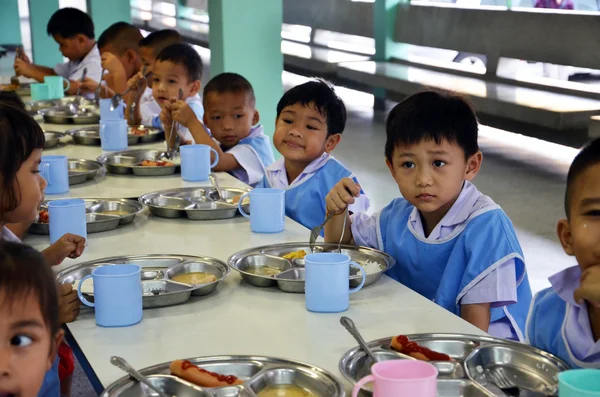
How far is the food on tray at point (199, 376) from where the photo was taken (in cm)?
120

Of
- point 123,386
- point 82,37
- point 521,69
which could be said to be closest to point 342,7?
point 521,69

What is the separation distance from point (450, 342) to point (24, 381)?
25.9 inches

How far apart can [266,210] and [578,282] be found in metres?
0.87

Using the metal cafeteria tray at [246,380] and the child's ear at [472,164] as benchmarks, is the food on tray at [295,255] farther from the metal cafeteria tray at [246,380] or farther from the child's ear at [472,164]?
the metal cafeteria tray at [246,380]

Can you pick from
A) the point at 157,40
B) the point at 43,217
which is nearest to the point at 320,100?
the point at 43,217

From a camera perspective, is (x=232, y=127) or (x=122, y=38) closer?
(x=232, y=127)

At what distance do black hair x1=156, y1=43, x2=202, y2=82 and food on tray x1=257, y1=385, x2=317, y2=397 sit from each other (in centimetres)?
246

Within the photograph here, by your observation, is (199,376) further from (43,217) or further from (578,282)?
(43,217)

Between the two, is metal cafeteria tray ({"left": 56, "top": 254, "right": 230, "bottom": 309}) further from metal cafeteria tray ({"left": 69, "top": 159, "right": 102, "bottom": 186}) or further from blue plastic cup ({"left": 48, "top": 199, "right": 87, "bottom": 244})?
metal cafeteria tray ({"left": 69, "top": 159, "right": 102, "bottom": 186})

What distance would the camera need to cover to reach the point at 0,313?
1140 millimetres

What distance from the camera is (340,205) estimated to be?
6.32ft

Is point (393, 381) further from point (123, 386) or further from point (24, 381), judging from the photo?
point (24, 381)

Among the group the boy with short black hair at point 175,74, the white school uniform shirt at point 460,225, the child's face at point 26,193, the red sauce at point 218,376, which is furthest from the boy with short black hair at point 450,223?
the boy with short black hair at point 175,74

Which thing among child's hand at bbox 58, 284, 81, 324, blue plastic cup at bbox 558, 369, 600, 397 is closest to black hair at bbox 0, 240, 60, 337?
child's hand at bbox 58, 284, 81, 324
